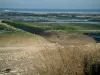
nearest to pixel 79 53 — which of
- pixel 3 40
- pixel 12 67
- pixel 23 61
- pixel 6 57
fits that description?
pixel 12 67

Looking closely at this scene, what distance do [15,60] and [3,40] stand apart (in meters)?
11.3

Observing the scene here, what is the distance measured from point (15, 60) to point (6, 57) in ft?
4.15

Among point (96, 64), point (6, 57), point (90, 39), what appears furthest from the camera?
point (90, 39)

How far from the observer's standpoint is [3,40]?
27.9m

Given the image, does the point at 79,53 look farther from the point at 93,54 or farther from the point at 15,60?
the point at 15,60

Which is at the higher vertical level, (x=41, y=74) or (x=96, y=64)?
(x=96, y=64)

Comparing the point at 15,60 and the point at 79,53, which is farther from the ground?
the point at 79,53

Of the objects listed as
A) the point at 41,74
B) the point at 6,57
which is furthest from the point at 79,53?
the point at 6,57

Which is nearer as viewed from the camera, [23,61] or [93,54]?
[93,54]

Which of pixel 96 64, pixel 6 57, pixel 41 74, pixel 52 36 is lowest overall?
pixel 52 36

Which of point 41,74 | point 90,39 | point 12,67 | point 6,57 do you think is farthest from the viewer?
point 90,39

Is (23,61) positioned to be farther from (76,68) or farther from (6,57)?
(76,68)

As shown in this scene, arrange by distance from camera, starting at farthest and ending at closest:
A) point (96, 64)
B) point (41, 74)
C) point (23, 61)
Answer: point (23, 61) → point (41, 74) → point (96, 64)

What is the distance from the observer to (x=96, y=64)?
9758 millimetres
